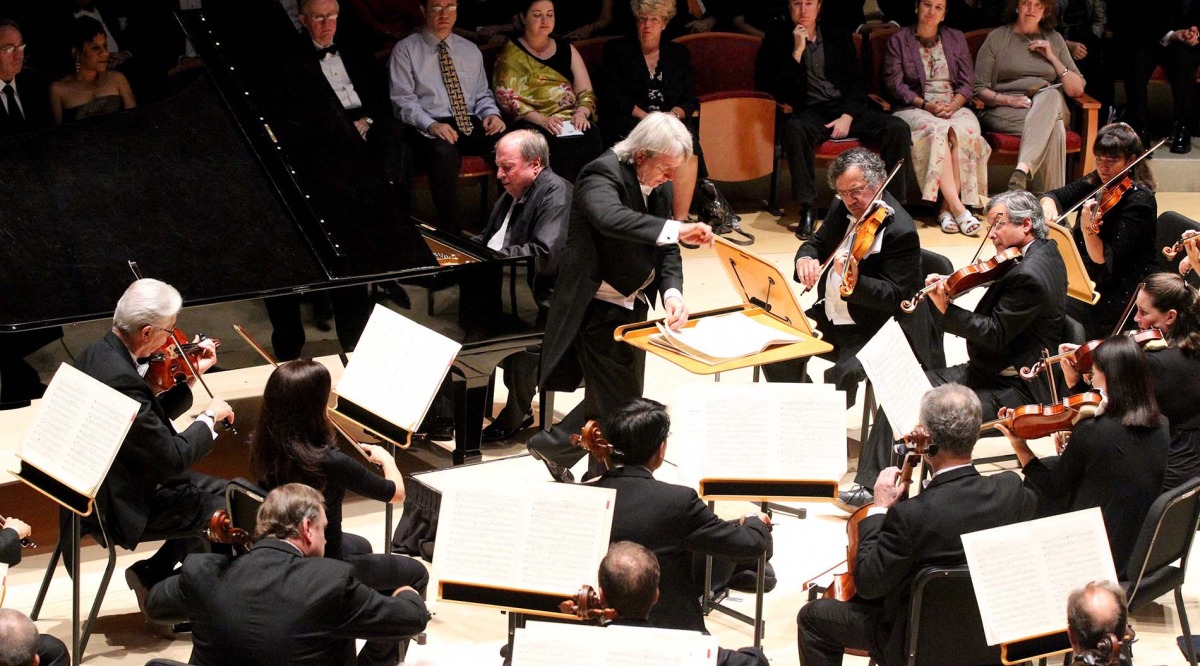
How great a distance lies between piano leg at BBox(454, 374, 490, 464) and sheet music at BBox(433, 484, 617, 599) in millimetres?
1912

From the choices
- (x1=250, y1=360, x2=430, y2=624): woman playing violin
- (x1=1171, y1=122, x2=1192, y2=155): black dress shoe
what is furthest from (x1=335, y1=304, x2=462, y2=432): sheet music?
(x1=1171, y1=122, x2=1192, y2=155): black dress shoe

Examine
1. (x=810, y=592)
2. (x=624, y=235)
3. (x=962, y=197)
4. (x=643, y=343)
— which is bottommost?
(x=962, y=197)

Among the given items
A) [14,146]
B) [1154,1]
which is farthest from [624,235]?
[1154,1]

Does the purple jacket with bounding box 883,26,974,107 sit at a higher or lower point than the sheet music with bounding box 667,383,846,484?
lower

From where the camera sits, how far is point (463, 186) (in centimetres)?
901

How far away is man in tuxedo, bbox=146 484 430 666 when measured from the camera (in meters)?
3.32

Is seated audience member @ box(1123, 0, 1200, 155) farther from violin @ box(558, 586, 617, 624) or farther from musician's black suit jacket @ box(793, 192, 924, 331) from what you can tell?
violin @ box(558, 586, 617, 624)

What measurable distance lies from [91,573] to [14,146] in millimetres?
1808

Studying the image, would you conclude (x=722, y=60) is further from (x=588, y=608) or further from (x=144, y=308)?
(x=588, y=608)

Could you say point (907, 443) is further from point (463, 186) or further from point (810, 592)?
point (463, 186)

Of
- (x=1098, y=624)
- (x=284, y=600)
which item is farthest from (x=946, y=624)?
(x=284, y=600)

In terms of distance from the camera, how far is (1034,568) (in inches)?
140

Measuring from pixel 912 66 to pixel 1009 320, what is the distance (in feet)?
14.2

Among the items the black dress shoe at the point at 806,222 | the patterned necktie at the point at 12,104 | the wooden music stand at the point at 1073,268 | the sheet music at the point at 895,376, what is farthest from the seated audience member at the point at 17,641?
the black dress shoe at the point at 806,222
